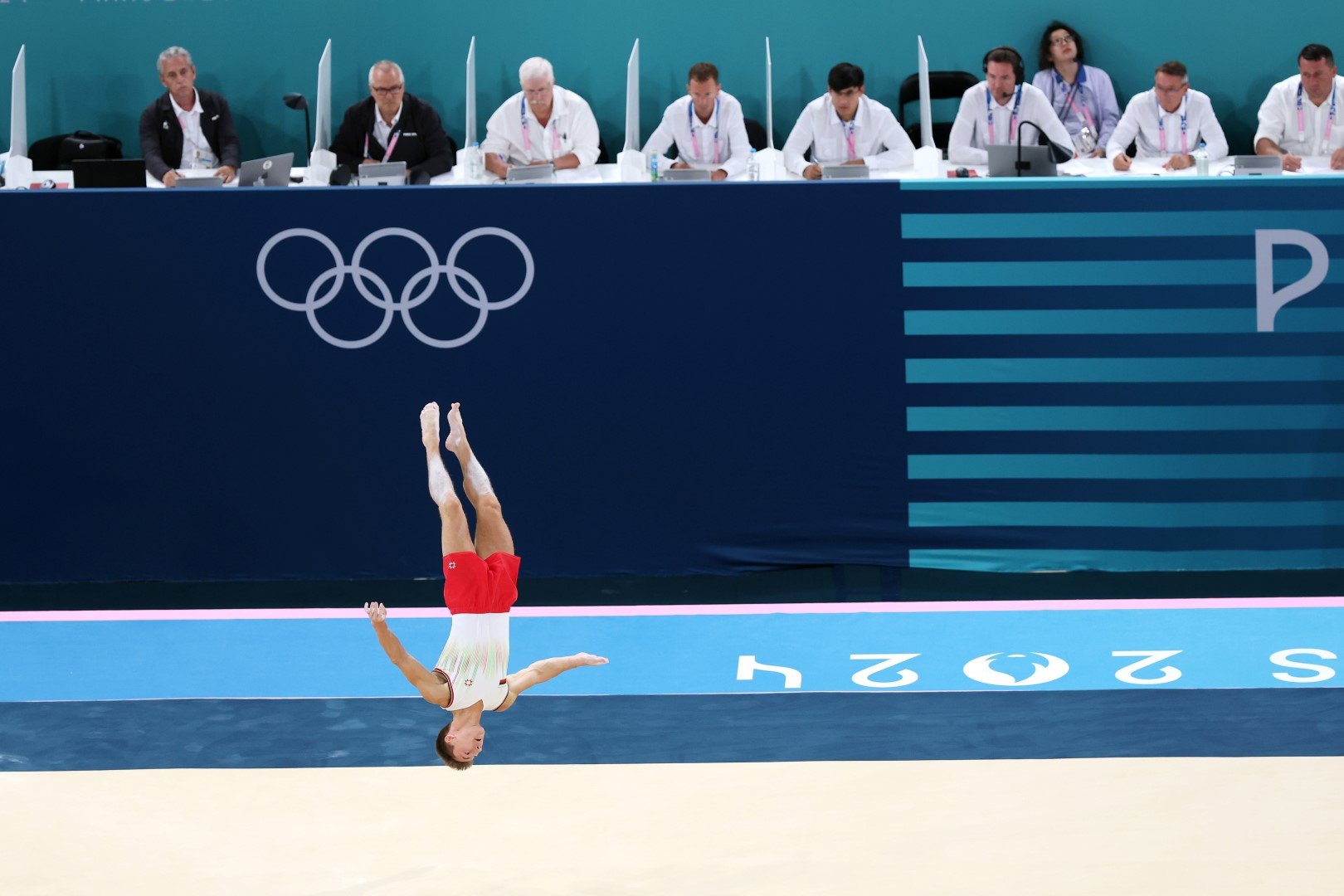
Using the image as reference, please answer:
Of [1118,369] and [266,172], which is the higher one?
[266,172]

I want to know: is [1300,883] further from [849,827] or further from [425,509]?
[425,509]

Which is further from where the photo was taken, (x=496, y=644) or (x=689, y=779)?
(x=689, y=779)

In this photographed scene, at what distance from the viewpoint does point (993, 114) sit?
1044 cm

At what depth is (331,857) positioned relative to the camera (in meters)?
5.64

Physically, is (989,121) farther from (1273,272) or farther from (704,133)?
(1273,272)

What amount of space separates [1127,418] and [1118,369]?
225 mm

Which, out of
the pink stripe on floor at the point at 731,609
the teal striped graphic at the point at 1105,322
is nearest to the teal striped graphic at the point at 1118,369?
the teal striped graphic at the point at 1105,322

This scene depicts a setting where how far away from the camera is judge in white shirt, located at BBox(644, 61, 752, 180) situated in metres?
10.5

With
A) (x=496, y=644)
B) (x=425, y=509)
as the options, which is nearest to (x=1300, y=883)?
(x=496, y=644)

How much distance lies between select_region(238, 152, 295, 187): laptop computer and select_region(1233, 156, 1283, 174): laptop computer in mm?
4790

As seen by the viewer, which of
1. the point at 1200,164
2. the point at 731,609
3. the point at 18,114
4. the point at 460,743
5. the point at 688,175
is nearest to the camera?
the point at 460,743

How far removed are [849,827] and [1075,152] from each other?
5.94 m

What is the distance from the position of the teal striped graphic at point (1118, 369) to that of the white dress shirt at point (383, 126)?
412cm

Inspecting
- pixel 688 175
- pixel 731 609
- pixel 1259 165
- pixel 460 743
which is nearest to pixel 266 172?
pixel 688 175
